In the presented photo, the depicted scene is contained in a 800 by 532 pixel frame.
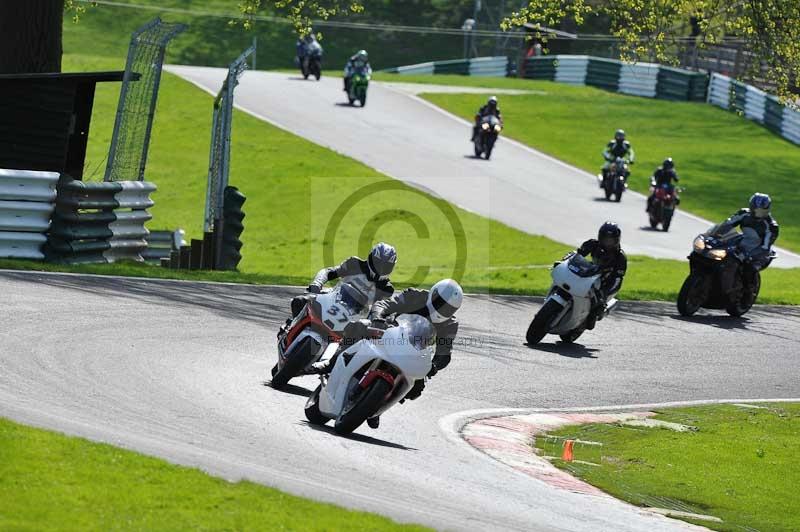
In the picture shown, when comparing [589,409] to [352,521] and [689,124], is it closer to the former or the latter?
[352,521]

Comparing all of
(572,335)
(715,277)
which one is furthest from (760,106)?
(572,335)

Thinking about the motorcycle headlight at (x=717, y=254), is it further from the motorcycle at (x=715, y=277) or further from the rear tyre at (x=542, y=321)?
the rear tyre at (x=542, y=321)

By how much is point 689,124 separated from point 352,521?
42.2m

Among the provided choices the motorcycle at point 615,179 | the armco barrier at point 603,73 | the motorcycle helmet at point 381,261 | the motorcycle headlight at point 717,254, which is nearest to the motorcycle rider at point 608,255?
the motorcycle headlight at point 717,254

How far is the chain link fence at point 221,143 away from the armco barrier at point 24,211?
3.17 meters

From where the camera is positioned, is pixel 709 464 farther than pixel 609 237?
No

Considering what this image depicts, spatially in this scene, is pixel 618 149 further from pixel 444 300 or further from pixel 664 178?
pixel 444 300

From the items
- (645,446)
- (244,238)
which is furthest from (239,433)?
(244,238)

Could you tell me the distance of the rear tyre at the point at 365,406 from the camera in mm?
9938

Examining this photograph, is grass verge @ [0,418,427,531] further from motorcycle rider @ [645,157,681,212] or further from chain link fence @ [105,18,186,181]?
motorcycle rider @ [645,157,681,212]

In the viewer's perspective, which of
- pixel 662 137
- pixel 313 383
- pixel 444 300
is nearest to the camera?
pixel 444 300

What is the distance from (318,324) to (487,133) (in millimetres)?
26836

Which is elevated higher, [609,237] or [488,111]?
[488,111]

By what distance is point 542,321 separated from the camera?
16.4 metres
